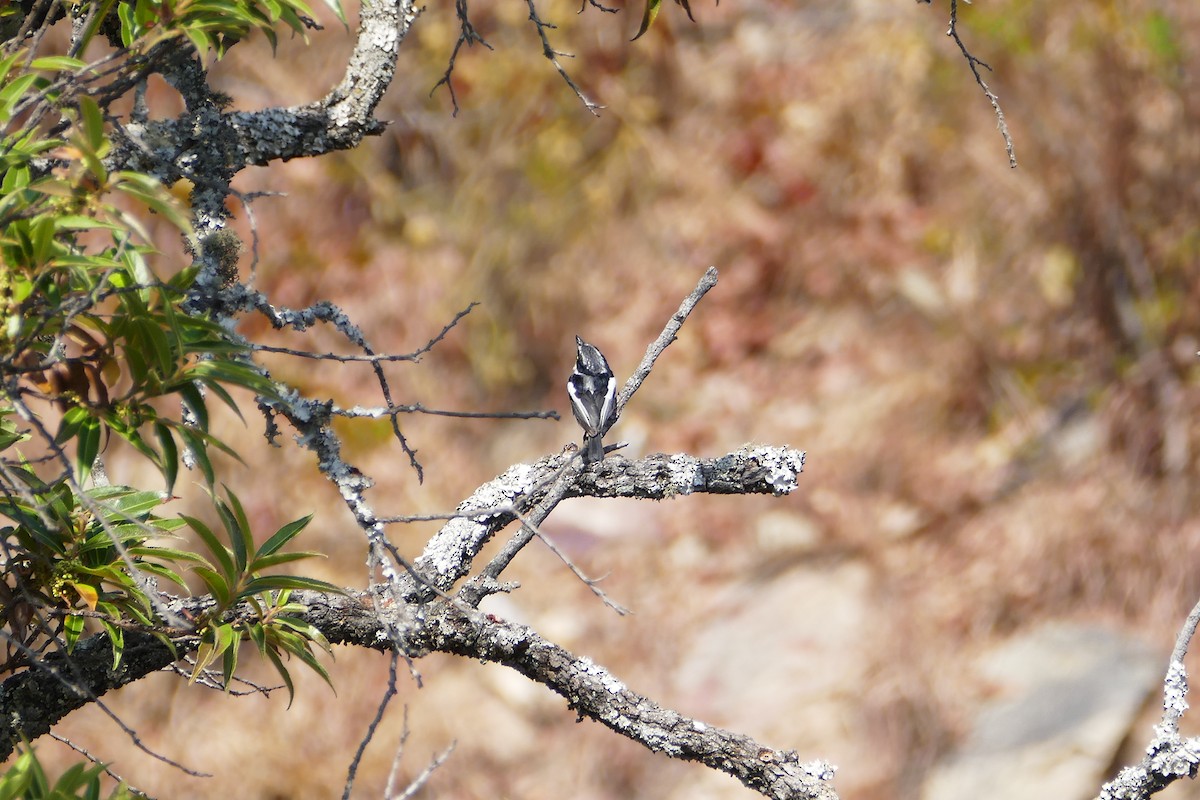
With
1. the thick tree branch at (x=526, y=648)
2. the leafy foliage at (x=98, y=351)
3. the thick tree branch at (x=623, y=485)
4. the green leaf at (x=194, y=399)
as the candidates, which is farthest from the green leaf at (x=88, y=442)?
the thick tree branch at (x=623, y=485)

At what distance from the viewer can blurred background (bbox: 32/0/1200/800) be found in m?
5.80

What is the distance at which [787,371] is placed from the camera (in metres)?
7.43

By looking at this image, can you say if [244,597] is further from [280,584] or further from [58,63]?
[58,63]

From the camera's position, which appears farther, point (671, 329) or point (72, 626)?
point (671, 329)

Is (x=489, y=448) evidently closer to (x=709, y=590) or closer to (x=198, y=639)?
(x=709, y=590)

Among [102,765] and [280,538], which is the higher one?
[280,538]

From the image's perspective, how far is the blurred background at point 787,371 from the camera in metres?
5.80

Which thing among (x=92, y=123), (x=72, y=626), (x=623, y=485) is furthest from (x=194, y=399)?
(x=623, y=485)

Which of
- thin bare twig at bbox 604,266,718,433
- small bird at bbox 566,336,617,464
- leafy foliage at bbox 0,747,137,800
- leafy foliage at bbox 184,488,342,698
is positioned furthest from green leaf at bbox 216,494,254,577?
small bird at bbox 566,336,617,464

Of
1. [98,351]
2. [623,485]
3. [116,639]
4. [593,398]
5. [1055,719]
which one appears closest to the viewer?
[98,351]

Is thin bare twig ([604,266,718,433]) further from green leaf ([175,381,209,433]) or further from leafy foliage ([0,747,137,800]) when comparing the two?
leafy foliage ([0,747,137,800])

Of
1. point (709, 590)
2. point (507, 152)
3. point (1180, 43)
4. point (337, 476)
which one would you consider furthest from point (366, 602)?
point (1180, 43)

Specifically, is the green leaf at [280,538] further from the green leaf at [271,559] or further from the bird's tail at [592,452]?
the bird's tail at [592,452]

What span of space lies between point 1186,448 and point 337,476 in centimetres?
572
